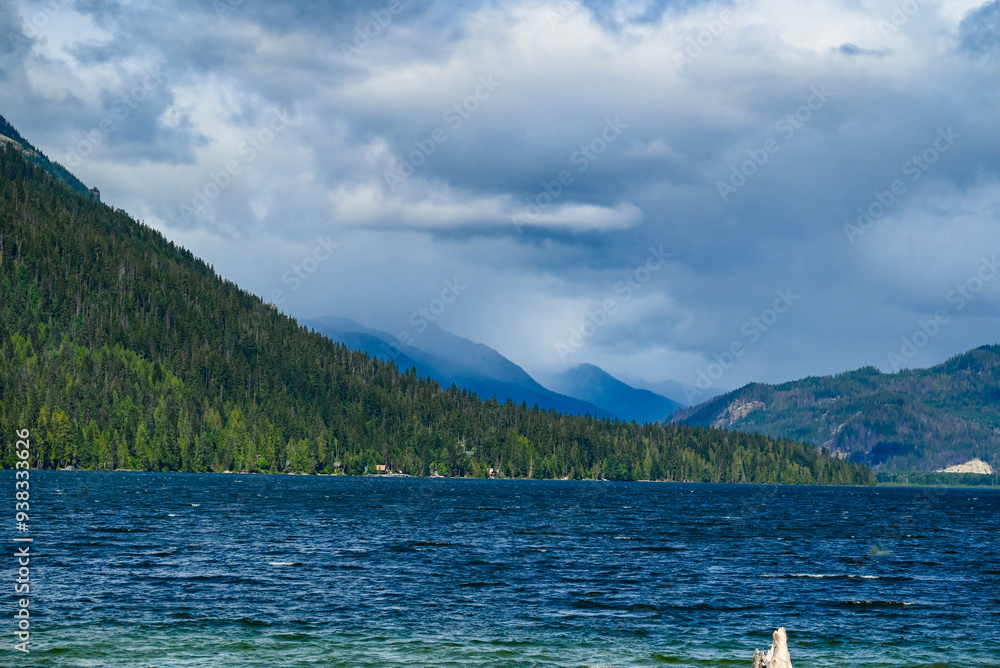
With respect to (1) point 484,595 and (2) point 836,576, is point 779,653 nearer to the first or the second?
(1) point 484,595

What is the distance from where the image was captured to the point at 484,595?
6197 centimetres

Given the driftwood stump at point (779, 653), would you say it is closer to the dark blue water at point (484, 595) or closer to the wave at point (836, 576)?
the dark blue water at point (484, 595)

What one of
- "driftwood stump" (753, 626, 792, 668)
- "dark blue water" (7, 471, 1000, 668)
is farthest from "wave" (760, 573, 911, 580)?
"driftwood stump" (753, 626, 792, 668)

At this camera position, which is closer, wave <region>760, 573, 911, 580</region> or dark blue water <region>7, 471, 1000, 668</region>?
dark blue water <region>7, 471, 1000, 668</region>

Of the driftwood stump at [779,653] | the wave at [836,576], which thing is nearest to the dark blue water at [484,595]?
the wave at [836,576]

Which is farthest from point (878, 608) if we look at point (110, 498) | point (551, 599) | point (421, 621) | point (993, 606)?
point (110, 498)

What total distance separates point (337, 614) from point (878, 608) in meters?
32.6

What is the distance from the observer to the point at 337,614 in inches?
2125

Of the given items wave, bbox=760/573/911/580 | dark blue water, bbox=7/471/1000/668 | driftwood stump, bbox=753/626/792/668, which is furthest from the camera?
wave, bbox=760/573/911/580

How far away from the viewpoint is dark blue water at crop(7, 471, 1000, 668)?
46281 millimetres

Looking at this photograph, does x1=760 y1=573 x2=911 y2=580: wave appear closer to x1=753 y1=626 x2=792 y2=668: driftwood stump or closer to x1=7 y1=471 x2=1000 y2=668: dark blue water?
x1=7 y1=471 x2=1000 y2=668: dark blue water

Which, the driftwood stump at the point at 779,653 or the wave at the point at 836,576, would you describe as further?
the wave at the point at 836,576

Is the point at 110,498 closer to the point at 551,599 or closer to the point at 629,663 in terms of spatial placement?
the point at 551,599

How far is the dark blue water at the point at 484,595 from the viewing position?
46.3 meters
